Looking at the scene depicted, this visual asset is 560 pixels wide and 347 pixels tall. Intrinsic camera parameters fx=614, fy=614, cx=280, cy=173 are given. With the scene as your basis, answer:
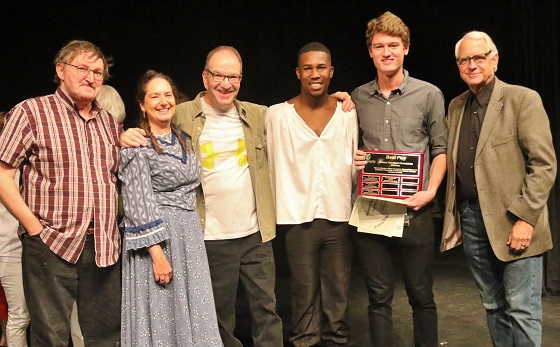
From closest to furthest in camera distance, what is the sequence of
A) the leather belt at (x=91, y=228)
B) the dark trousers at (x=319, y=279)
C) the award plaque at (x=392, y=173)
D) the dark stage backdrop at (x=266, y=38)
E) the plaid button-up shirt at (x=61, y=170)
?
the plaid button-up shirt at (x=61, y=170) → the leather belt at (x=91, y=228) → the award plaque at (x=392, y=173) → the dark trousers at (x=319, y=279) → the dark stage backdrop at (x=266, y=38)

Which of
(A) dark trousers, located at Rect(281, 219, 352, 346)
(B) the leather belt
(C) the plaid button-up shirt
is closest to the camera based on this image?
(C) the plaid button-up shirt

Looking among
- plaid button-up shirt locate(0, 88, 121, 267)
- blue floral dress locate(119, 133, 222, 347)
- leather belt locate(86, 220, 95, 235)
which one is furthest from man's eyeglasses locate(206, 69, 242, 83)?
leather belt locate(86, 220, 95, 235)

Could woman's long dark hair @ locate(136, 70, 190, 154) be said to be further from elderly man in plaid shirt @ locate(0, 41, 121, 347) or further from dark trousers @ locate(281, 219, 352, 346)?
dark trousers @ locate(281, 219, 352, 346)

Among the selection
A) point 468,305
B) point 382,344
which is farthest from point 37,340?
point 468,305

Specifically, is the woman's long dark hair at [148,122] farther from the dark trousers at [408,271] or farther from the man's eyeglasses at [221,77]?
the dark trousers at [408,271]

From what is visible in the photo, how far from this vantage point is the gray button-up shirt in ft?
9.60

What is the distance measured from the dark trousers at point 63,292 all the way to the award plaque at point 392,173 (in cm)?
123

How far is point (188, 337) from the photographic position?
8.80 feet

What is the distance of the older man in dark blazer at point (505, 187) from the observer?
2645 mm

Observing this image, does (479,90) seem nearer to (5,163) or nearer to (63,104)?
(63,104)

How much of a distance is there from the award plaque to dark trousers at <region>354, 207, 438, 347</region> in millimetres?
167

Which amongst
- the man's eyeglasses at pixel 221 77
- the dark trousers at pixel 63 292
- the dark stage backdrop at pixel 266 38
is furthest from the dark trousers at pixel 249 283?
the dark stage backdrop at pixel 266 38

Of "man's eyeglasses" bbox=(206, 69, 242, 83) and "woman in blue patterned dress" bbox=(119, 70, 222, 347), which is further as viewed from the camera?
"man's eyeglasses" bbox=(206, 69, 242, 83)

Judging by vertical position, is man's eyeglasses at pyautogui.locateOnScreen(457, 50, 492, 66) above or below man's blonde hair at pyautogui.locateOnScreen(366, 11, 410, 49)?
below
